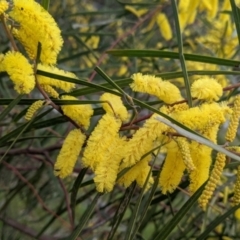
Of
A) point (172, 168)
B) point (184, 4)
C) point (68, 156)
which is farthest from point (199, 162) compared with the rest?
point (184, 4)

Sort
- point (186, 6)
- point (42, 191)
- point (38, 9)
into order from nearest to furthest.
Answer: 1. point (38, 9)
2. point (186, 6)
3. point (42, 191)

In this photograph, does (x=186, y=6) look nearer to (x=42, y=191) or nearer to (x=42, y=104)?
(x=42, y=191)

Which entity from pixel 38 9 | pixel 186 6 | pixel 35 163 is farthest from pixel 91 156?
pixel 35 163

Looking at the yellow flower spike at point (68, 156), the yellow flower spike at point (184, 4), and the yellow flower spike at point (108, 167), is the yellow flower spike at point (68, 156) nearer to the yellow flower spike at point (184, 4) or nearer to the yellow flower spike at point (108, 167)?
the yellow flower spike at point (108, 167)

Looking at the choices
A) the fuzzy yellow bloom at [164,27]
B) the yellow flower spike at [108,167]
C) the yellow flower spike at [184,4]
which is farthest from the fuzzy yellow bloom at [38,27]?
the fuzzy yellow bloom at [164,27]

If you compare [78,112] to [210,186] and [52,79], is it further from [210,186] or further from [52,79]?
[210,186]

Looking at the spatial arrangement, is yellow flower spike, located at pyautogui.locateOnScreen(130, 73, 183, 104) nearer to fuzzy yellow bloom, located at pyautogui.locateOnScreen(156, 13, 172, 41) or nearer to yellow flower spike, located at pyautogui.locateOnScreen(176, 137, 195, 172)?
yellow flower spike, located at pyautogui.locateOnScreen(176, 137, 195, 172)

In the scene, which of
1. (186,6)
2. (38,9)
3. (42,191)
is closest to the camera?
(38,9)

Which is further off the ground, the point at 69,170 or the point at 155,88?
the point at 155,88
